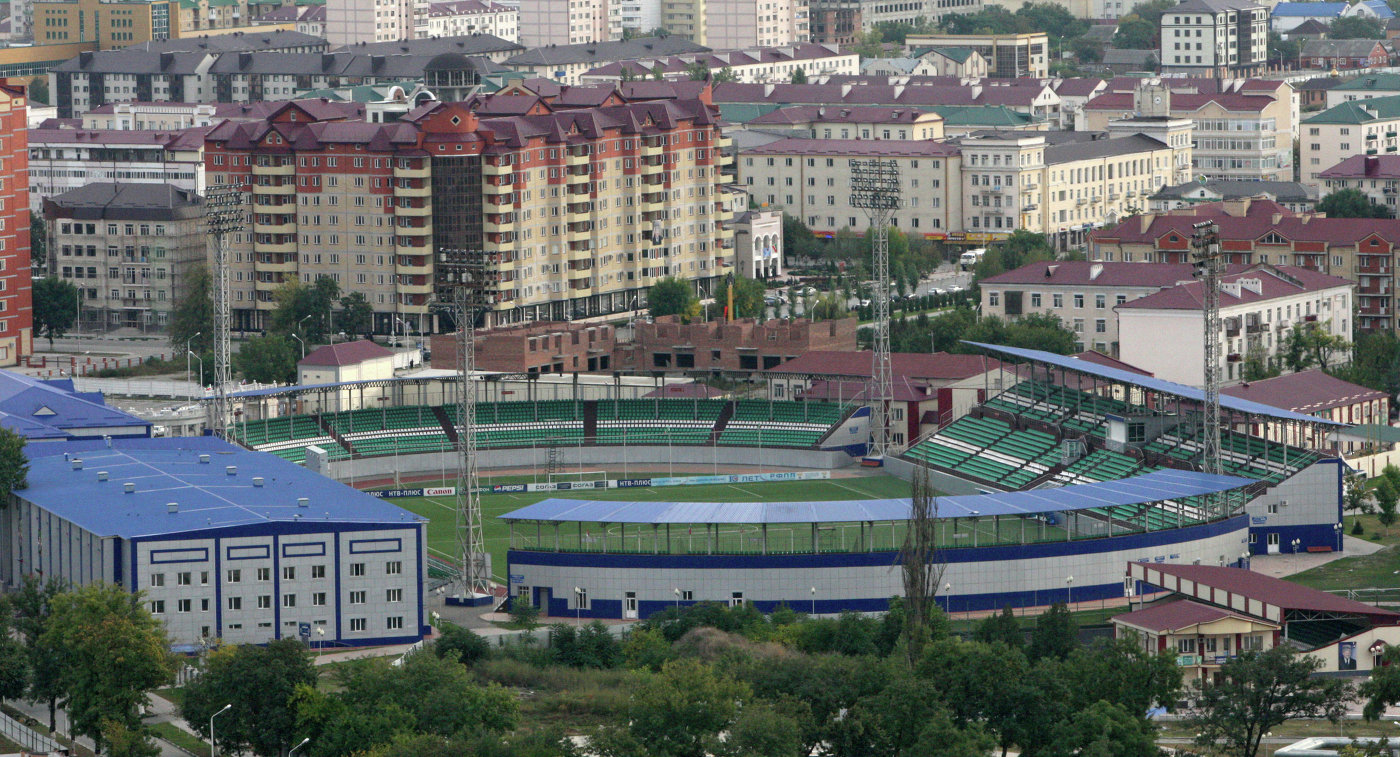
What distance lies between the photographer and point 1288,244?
11381cm

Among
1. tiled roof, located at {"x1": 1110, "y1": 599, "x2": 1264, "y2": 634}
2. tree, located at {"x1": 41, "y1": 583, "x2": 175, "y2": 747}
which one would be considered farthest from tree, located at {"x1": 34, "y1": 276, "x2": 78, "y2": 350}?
tiled roof, located at {"x1": 1110, "y1": 599, "x2": 1264, "y2": 634}

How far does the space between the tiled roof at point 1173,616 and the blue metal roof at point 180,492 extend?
56.7 ft

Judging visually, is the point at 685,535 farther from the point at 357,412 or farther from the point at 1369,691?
the point at 357,412

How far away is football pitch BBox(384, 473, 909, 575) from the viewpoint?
285ft

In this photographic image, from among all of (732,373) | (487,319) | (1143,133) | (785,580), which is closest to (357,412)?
(732,373)

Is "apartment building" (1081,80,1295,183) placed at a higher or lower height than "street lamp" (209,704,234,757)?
higher

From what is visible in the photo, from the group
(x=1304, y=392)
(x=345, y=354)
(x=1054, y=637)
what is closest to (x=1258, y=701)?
(x=1054, y=637)

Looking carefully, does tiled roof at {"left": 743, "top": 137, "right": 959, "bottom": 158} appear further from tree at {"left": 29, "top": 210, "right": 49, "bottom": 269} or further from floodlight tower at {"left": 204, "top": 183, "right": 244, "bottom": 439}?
floodlight tower at {"left": 204, "top": 183, "right": 244, "bottom": 439}

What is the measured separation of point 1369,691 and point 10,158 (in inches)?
2858

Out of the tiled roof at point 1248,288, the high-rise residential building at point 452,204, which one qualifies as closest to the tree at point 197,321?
the high-rise residential building at point 452,204

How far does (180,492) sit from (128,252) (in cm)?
5558

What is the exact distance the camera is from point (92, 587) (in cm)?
6184

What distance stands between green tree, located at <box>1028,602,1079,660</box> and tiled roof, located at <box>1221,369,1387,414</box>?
1152 inches

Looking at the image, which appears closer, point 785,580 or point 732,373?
point 785,580
